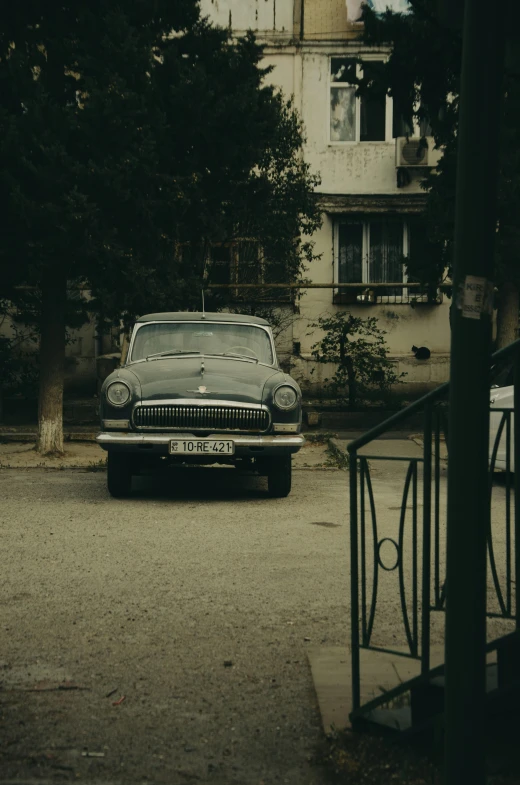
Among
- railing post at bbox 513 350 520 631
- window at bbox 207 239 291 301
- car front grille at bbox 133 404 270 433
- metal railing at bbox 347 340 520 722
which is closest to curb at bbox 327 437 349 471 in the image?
car front grille at bbox 133 404 270 433

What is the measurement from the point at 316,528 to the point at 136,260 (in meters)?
6.04

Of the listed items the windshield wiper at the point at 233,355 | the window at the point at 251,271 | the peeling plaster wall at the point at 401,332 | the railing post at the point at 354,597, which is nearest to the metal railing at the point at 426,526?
the railing post at the point at 354,597

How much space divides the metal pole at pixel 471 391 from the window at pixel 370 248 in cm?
2019

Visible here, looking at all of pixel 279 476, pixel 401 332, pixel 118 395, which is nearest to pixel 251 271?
pixel 401 332

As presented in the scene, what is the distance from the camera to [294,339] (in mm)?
22641

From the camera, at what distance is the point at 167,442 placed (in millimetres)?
10305

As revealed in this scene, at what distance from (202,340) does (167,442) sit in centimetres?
203

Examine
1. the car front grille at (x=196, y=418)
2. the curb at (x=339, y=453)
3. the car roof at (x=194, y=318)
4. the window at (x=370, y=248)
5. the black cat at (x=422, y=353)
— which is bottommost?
the curb at (x=339, y=453)

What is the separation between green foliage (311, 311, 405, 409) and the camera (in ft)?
65.9

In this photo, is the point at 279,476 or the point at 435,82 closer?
the point at 435,82

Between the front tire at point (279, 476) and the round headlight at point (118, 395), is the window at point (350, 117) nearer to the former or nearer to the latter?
the front tire at point (279, 476)

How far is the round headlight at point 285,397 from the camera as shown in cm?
1056

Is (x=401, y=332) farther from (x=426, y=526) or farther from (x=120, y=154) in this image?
(x=426, y=526)

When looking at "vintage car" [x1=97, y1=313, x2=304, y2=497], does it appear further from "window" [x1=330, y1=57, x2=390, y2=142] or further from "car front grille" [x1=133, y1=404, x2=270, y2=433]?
"window" [x1=330, y1=57, x2=390, y2=142]
